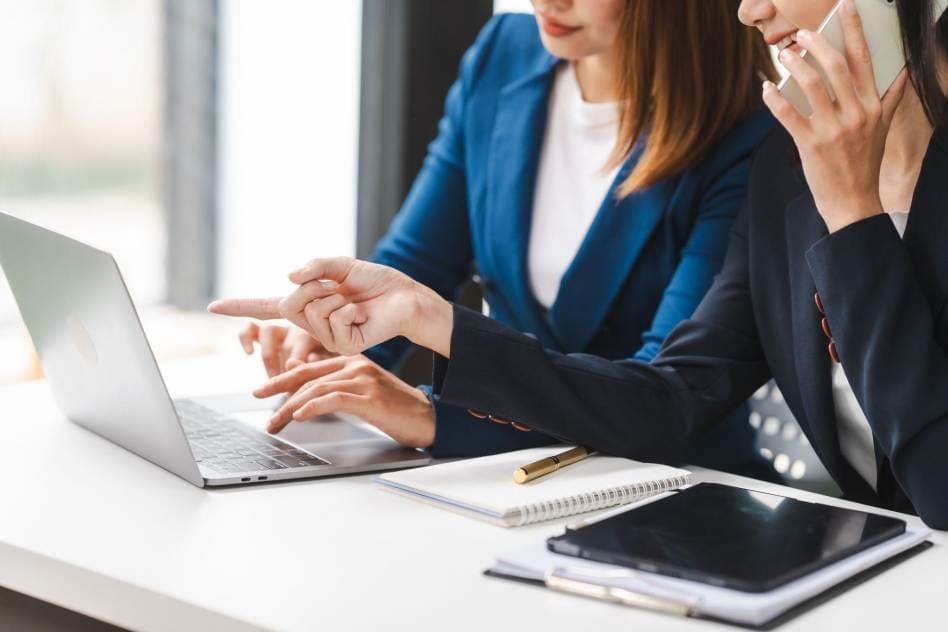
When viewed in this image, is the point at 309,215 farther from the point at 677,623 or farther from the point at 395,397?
the point at 677,623

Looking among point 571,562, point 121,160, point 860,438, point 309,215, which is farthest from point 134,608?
point 309,215

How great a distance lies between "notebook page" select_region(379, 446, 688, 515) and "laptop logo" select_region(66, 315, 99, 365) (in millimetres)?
303

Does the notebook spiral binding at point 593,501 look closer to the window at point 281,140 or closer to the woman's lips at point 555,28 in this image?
the woman's lips at point 555,28

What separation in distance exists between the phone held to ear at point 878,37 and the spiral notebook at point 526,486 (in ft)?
1.32

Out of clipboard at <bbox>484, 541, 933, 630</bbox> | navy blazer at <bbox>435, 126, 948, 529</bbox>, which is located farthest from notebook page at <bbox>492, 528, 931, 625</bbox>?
navy blazer at <bbox>435, 126, 948, 529</bbox>

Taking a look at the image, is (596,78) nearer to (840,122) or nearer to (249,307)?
(840,122)

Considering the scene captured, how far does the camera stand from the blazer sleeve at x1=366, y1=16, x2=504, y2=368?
73.2 inches

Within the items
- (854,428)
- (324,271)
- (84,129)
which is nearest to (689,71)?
(854,428)

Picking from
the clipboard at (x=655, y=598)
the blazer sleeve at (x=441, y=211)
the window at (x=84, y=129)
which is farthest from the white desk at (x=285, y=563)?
the window at (x=84, y=129)

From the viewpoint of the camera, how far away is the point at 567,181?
1765 mm

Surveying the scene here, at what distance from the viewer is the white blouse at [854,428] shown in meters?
1.32

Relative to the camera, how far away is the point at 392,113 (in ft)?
8.32

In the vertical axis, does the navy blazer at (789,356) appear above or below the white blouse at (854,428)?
above

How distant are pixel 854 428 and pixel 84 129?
185 centimetres
